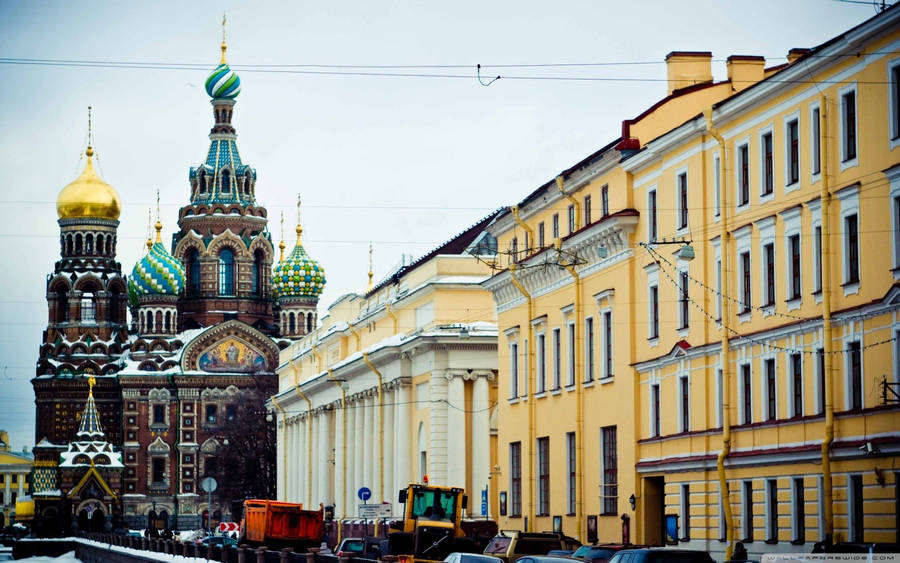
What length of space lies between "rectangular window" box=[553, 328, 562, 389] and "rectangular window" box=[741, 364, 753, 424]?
12383 mm

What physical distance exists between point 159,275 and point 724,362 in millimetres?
111722

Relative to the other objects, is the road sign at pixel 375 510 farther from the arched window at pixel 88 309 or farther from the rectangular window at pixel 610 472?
the arched window at pixel 88 309

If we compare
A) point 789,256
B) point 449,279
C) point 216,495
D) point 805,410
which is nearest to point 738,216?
point 789,256

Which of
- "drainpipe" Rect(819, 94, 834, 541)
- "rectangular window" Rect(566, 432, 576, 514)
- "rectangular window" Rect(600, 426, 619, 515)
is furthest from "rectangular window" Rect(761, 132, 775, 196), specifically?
"rectangular window" Rect(566, 432, 576, 514)

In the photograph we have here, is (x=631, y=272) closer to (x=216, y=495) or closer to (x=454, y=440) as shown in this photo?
(x=454, y=440)

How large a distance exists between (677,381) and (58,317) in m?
116

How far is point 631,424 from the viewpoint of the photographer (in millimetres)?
45250

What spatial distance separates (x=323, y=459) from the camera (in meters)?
91.6

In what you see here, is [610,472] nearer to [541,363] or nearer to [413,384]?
[541,363]

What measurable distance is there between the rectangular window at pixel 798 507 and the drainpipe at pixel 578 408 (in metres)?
12.6

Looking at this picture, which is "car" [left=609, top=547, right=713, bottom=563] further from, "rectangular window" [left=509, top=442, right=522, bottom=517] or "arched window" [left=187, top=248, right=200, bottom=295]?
"arched window" [left=187, top=248, right=200, bottom=295]

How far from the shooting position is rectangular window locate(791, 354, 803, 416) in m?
36.7

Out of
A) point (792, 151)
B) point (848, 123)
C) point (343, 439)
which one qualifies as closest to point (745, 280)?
point (792, 151)

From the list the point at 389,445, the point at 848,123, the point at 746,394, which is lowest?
the point at 389,445
